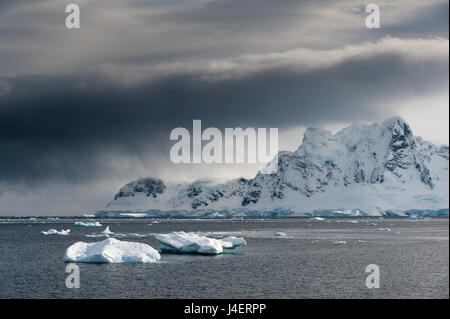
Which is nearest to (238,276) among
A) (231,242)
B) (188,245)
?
(188,245)

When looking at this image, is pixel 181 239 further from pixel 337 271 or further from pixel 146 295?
pixel 146 295

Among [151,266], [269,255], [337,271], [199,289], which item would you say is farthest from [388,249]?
[199,289]

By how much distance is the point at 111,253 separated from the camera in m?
61.0

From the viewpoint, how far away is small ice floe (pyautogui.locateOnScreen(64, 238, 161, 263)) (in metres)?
60.5

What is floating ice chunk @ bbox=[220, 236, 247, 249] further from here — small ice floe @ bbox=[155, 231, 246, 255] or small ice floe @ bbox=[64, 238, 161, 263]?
small ice floe @ bbox=[64, 238, 161, 263]

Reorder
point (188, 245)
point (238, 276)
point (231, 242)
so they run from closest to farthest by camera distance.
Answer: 1. point (238, 276)
2. point (188, 245)
3. point (231, 242)

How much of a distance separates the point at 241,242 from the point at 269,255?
7890 millimetres

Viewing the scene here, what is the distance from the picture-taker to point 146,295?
4422 centimetres

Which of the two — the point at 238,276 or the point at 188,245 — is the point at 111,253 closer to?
the point at 188,245

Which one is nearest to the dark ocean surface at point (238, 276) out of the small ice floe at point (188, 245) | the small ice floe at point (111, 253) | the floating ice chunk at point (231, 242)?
the small ice floe at point (111, 253)

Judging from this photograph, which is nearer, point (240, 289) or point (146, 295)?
point (146, 295)

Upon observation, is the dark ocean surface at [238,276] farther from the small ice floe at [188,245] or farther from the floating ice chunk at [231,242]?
the floating ice chunk at [231,242]

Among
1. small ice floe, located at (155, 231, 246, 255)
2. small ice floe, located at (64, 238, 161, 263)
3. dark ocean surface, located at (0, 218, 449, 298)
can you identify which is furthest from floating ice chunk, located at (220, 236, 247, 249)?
small ice floe, located at (64, 238, 161, 263)
